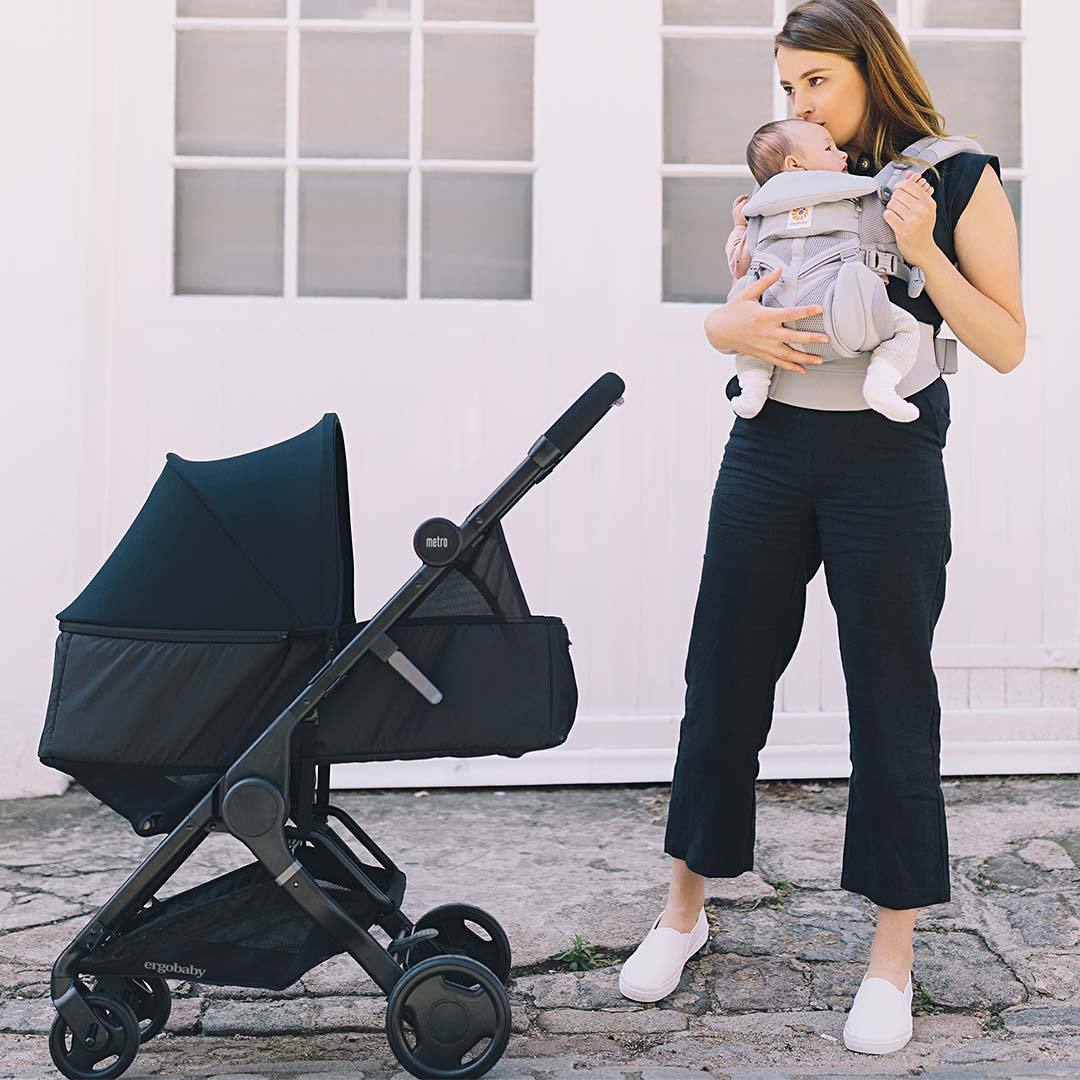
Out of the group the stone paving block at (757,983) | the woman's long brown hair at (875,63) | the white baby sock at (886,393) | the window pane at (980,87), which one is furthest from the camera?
the window pane at (980,87)

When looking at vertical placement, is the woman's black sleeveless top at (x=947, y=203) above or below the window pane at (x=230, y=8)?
below

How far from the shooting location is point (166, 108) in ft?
11.8

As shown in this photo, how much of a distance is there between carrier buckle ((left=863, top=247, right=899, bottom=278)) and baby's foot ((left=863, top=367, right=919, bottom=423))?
0.14 meters

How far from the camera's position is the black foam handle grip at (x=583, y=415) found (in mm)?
2057

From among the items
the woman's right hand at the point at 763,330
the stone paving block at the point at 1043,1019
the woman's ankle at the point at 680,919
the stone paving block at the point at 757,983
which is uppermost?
the woman's right hand at the point at 763,330

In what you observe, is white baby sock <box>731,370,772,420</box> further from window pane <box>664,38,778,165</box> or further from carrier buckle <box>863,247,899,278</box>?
window pane <box>664,38,778,165</box>

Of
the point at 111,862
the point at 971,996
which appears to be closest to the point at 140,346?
the point at 111,862

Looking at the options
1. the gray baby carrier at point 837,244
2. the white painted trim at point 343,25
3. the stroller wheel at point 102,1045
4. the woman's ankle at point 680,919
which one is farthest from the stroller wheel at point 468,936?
the white painted trim at point 343,25

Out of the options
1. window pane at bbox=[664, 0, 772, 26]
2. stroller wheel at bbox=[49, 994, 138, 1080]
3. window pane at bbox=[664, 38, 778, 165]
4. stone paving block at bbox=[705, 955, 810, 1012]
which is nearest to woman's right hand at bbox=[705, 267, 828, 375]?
stone paving block at bbox=[705, 955, 810, 1012]

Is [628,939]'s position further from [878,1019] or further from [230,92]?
[230,92]

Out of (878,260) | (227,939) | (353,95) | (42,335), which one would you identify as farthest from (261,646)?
(353,95)

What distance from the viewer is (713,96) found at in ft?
12.1

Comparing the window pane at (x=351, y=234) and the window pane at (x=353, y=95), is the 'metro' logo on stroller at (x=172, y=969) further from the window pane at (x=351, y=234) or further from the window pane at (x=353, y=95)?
the window pane at (x=353, y=95)

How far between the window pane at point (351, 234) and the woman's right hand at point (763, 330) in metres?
1.65
